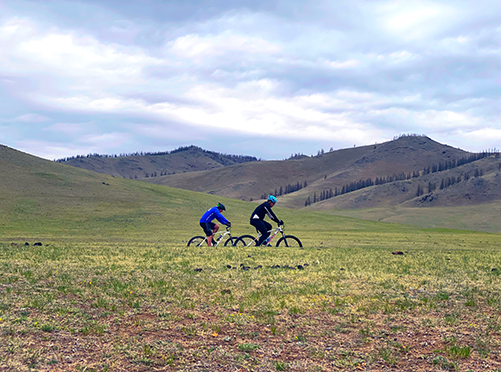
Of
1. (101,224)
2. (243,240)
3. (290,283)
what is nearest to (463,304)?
(290,283)

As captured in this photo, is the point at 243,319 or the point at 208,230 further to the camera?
the point at 208,230

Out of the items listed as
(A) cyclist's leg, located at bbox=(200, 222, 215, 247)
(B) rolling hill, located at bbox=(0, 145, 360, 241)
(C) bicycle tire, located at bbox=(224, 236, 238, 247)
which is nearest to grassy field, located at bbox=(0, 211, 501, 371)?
A: (A) cyclist's leg, located at bbox=(200, 222, 215, 247)

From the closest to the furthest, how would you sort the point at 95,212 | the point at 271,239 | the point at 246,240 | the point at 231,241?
the point at 271,239 < the point at 246,240 < the point at 231,241 < the point at 95,212

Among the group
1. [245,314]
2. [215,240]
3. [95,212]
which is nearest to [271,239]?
[215,240]

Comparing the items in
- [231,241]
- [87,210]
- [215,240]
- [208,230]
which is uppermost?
[87,210]

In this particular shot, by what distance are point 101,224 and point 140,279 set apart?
143 ft

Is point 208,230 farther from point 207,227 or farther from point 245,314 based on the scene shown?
point 245,314

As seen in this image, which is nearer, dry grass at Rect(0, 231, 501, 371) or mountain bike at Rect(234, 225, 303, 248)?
dry grass at Rect(0, 231, 501, 371)

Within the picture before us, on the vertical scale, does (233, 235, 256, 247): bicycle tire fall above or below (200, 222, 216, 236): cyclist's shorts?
below

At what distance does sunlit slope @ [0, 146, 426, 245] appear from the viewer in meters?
45.4

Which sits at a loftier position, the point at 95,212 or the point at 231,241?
the point at 95,212

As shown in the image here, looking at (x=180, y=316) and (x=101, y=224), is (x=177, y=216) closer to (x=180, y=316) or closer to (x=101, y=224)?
(x=101, y=224)

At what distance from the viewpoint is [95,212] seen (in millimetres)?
64938

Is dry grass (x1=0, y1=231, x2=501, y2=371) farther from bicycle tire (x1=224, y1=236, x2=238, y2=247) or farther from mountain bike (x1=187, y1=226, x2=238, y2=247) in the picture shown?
bicycle tire (x1=224, y1=236, x2=238, y2=247)
